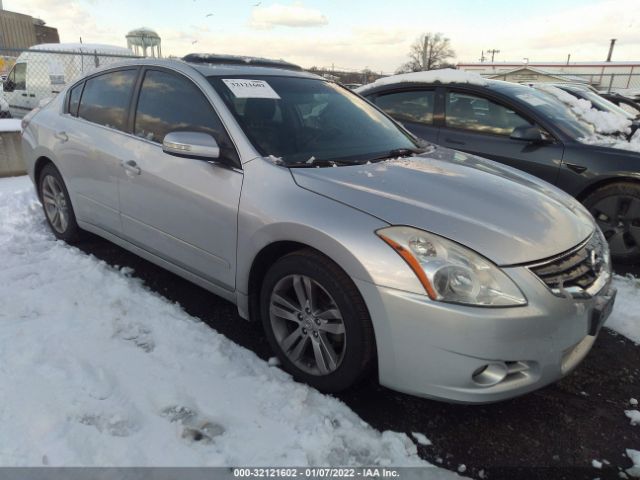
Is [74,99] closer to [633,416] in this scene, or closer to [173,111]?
[173,111]

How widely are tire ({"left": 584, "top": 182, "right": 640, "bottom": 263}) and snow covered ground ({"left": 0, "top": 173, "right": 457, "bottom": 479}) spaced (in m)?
3.32

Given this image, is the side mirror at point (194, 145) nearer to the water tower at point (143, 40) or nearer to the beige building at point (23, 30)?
the water tower at point (143, 40)

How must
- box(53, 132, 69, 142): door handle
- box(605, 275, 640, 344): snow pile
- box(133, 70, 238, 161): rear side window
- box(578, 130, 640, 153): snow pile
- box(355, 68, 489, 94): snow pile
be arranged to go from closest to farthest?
box(133, 70, 238, 161): rear side window < box(605, 275, 640, 344): snow pile < box(53, 132, 69, 142): door handle < box(578, 130, 640, 153): snow pile < box(355, 68, 489, 94): snow pile

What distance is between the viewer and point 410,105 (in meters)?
5.33

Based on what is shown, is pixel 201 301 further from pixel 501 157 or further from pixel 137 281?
pixel 501 157

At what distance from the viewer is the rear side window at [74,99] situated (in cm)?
406

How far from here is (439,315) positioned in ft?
6.39

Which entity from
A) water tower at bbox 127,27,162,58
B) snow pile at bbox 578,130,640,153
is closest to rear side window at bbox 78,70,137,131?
snow pile at bbox 578,130,640,153

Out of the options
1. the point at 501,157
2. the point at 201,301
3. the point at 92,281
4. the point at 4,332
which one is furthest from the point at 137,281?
the point at 501,157

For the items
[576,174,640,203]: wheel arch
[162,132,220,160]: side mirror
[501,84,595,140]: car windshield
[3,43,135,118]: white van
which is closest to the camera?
[162,132,220,160]: side mirror

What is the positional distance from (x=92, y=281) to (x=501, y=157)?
3825 mm

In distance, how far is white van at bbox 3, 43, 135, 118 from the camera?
11.6 m

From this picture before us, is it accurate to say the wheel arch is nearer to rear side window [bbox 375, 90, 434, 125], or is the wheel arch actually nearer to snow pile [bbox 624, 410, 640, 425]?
rear side window [bbox 375, 90, 434, 125]

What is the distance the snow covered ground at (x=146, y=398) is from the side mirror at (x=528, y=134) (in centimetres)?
328
